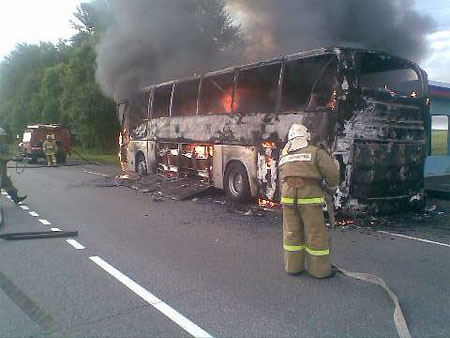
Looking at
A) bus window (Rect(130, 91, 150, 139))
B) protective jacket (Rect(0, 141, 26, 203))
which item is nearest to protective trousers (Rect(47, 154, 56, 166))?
bus window (Rect(130, 91, 150, 139))

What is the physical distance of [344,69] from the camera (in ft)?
22.9

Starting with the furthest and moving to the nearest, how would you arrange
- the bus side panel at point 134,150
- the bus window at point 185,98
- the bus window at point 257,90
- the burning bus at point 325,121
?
the bus side panel at point 134,150, the bus window at point 185,98, the bus window at point 257,90, the burning bus at point 325,121

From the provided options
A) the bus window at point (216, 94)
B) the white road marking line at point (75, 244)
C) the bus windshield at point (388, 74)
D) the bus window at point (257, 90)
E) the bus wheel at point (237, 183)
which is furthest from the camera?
the bus window at point (216, 94)

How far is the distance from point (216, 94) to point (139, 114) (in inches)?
176

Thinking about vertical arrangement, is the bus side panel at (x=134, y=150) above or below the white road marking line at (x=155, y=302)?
above

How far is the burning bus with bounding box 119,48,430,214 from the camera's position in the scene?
7.00 metres

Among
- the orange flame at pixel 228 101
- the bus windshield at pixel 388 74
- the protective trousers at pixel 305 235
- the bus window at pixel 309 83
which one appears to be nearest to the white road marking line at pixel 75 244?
the protective trousers at pixel 305 235

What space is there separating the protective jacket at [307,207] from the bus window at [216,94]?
16.1 ft

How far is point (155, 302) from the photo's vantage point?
4.01 metres

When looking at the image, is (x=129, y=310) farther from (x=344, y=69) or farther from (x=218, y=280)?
(x=344, y=69)

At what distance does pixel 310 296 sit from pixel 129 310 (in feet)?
5.14

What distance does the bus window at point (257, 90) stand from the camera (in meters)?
8.45

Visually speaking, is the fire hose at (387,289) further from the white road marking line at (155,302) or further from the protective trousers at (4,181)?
the protective trousers at (4,181)

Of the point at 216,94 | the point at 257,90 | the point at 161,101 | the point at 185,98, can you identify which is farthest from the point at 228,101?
the point at 161,101
